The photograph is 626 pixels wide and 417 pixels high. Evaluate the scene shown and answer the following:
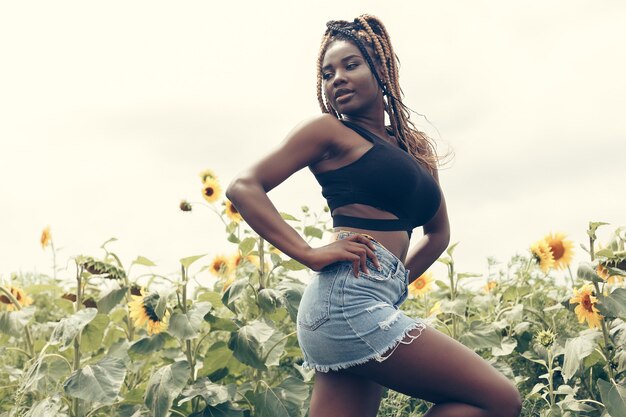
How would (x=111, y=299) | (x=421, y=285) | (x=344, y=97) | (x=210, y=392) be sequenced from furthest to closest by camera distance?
(x=421, y=285) → (x=111, y=299) → (x=210, y=392) → (x=344, y=97)

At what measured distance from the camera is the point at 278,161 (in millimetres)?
2959

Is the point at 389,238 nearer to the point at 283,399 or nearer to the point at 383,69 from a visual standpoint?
the point at 383,69

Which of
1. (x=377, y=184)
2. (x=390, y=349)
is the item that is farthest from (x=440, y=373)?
(x=377, y=184)

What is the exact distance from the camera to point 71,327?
153 inches

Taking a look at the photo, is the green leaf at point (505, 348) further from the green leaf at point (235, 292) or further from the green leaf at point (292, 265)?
the green leaf at point (235, 292)

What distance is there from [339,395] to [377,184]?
0.71m

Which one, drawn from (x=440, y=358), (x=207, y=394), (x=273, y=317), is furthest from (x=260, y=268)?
(x=440, y=358)

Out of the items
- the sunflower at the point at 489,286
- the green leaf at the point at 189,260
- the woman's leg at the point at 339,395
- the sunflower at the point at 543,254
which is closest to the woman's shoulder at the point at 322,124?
the woman's leg at the point at 339,395

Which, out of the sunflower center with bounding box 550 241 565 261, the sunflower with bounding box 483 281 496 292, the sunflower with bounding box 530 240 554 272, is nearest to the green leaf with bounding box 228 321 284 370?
the sunflower with bounding box 530 240 554 272

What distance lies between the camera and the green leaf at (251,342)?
12.7ft

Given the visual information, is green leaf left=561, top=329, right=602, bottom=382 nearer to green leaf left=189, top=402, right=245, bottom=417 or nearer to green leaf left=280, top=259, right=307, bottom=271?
green leaf left=280, top=259, right=307, bottom=271

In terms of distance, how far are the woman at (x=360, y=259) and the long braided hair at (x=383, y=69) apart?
0.06 m

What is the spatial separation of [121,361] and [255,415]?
63 cm

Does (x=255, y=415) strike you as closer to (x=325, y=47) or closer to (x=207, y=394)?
(x=207, y=394)
